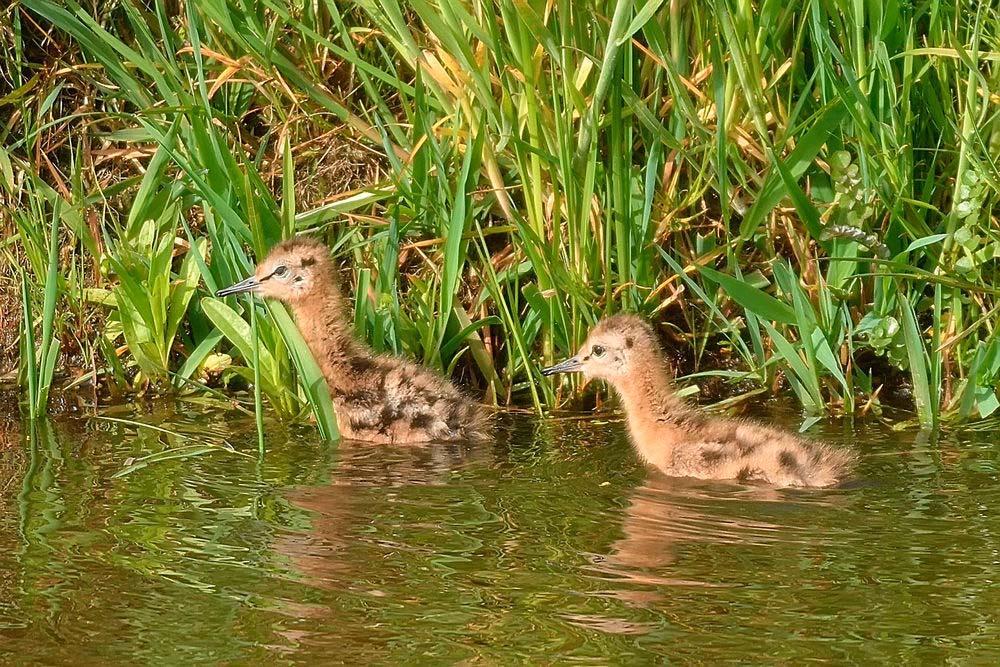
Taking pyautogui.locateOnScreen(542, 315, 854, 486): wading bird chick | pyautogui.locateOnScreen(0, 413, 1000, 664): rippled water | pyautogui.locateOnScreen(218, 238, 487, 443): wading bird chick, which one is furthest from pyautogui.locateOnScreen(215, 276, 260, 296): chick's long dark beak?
pyautogui.locateOnScreen(542, 315, 854, 486): wading bird chick

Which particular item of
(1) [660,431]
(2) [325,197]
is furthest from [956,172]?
(2) [325,197]

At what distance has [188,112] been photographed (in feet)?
19.9

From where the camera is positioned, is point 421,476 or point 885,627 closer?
point 885,627

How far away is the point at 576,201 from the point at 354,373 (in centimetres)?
103

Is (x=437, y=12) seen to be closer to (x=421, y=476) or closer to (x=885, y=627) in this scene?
(x=421, y=476)

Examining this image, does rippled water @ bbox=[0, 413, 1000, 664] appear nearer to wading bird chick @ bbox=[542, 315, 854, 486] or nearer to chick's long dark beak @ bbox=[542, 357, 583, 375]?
wading bird chick @ bbox=[542, 315, 854, 486]

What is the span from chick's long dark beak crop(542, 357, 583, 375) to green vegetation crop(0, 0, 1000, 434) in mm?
231

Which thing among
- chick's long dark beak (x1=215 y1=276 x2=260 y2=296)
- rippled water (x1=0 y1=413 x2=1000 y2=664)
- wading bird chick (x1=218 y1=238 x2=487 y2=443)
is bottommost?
rippled water (x1=0 y1=413 x2=1000 y2=664)

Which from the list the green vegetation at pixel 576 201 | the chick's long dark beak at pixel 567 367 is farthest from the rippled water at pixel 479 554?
the green vegetation at pixel 576 201

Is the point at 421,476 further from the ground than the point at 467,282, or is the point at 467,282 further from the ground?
the point at 467,282

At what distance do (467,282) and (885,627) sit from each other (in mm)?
3188

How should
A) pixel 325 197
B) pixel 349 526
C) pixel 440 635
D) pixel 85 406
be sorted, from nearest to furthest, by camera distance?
1. pixel 440 635
2. pixel 349 526
3. pixel 85 406
4. pixel 325 197

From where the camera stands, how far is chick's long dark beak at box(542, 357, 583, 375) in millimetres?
5922

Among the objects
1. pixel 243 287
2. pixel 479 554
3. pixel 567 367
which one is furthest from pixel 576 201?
pixel 479 554
